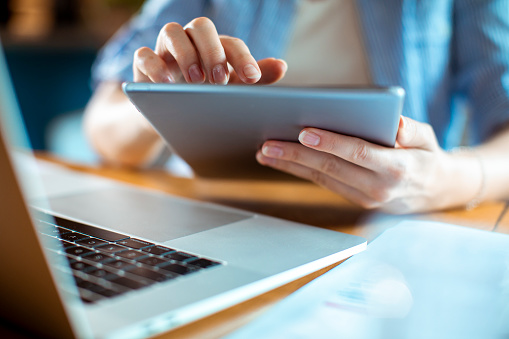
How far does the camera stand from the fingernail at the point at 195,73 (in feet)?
1.38

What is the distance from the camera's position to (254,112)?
365mm

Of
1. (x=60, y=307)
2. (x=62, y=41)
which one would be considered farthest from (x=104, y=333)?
(x=62, y=41)

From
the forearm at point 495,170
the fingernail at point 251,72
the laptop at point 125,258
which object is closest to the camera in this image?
the laptop at point 125,258

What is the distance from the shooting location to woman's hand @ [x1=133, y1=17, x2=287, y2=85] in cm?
41

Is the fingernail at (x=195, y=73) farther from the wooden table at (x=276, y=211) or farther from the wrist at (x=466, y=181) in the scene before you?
the wrist at (x=466, y=181)

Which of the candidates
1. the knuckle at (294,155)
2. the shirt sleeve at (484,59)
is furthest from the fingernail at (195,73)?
the shirt sleeve at (484,59)

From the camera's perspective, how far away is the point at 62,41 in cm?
189

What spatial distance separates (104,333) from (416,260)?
0.21m

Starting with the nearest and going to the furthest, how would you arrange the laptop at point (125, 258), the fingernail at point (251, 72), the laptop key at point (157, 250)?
the laptop at point (125, 258)
the laptop key at point (157, 250)
the fingernail at point (251, 72)

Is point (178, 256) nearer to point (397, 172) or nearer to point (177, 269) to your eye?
point (177, 269)

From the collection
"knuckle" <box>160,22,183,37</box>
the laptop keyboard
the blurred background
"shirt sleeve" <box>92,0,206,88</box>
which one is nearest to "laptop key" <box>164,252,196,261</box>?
the laptop keyboard

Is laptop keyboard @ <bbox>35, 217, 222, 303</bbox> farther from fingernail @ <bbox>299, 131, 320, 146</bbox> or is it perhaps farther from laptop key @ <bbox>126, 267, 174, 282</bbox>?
fingernail @ <bbox>299, 131, 320, 146</bbox>

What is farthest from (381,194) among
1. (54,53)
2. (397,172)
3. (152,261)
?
(54,53)

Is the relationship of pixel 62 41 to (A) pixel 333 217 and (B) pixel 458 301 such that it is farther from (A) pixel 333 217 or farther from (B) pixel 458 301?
(B) pixel 458 301
